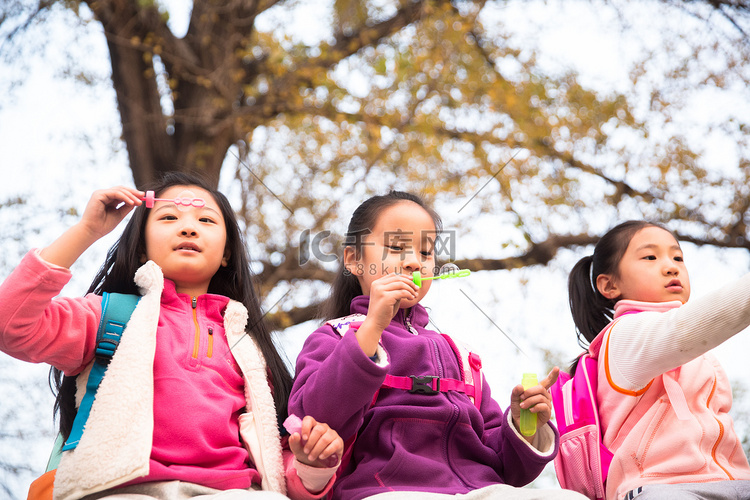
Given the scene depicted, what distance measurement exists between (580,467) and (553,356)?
99 centimetres

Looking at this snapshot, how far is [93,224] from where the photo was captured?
185 centimetres

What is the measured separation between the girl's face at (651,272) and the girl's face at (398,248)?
25.4 inches

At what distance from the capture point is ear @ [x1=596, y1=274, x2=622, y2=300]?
2.32 metres

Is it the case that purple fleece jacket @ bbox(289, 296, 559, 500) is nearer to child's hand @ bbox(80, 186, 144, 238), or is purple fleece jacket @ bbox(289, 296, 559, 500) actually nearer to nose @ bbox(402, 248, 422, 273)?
nose @ bbox(402, 248, 422, 273)

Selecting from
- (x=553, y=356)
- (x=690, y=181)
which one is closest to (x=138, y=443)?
(x=553, y=356)

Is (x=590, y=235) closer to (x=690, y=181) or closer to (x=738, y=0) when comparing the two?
(x=690, y=181)

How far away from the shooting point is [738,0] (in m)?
4.91

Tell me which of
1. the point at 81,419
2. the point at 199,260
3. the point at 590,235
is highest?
the point at 590,235

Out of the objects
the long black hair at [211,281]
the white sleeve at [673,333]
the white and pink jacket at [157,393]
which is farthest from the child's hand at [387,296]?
the white sleeve at [673,333]

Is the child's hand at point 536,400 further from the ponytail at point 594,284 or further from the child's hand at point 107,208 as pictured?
the child's hand at point 107,208

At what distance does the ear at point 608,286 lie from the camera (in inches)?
91.2

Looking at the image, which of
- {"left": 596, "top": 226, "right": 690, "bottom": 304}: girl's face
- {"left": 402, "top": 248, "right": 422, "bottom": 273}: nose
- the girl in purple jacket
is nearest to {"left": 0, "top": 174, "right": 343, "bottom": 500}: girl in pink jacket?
the girl in purple jacket

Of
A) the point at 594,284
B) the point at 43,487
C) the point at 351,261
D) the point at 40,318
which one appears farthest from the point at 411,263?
the point at 43,487

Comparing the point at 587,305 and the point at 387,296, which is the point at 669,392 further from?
the point at 387,296
